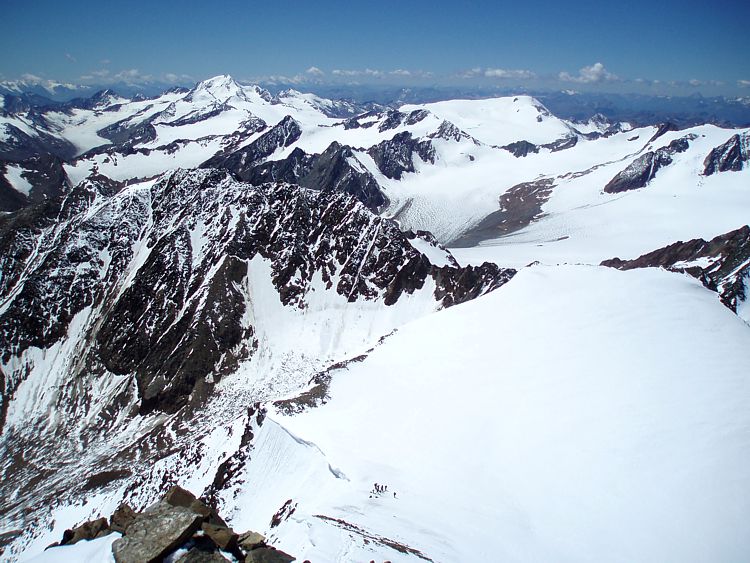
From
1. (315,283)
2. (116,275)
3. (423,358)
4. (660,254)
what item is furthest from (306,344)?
(660,254)

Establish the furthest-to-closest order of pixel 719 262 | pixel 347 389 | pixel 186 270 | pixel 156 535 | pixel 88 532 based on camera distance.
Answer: pixel 186 270 < pixel 719 262 < pixel 347 389 < pixel 88 532 < pixel 156 535

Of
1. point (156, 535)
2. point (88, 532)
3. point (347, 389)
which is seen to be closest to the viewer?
point (156, 535)

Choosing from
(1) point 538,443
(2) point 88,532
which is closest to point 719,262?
(1) point 538,443

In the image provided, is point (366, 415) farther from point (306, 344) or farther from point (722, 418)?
point (306, 344)

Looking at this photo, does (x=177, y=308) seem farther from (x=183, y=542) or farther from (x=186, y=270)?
(x=183, y=542)

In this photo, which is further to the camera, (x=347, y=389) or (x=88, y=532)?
(x=347, y=389)

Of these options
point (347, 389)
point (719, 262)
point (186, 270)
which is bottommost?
point (186, 270)

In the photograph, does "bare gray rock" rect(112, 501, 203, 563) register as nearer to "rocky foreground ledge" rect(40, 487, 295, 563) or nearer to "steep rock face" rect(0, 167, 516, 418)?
"rocky foreground ledge" rect(40, 487, 295, 563)
